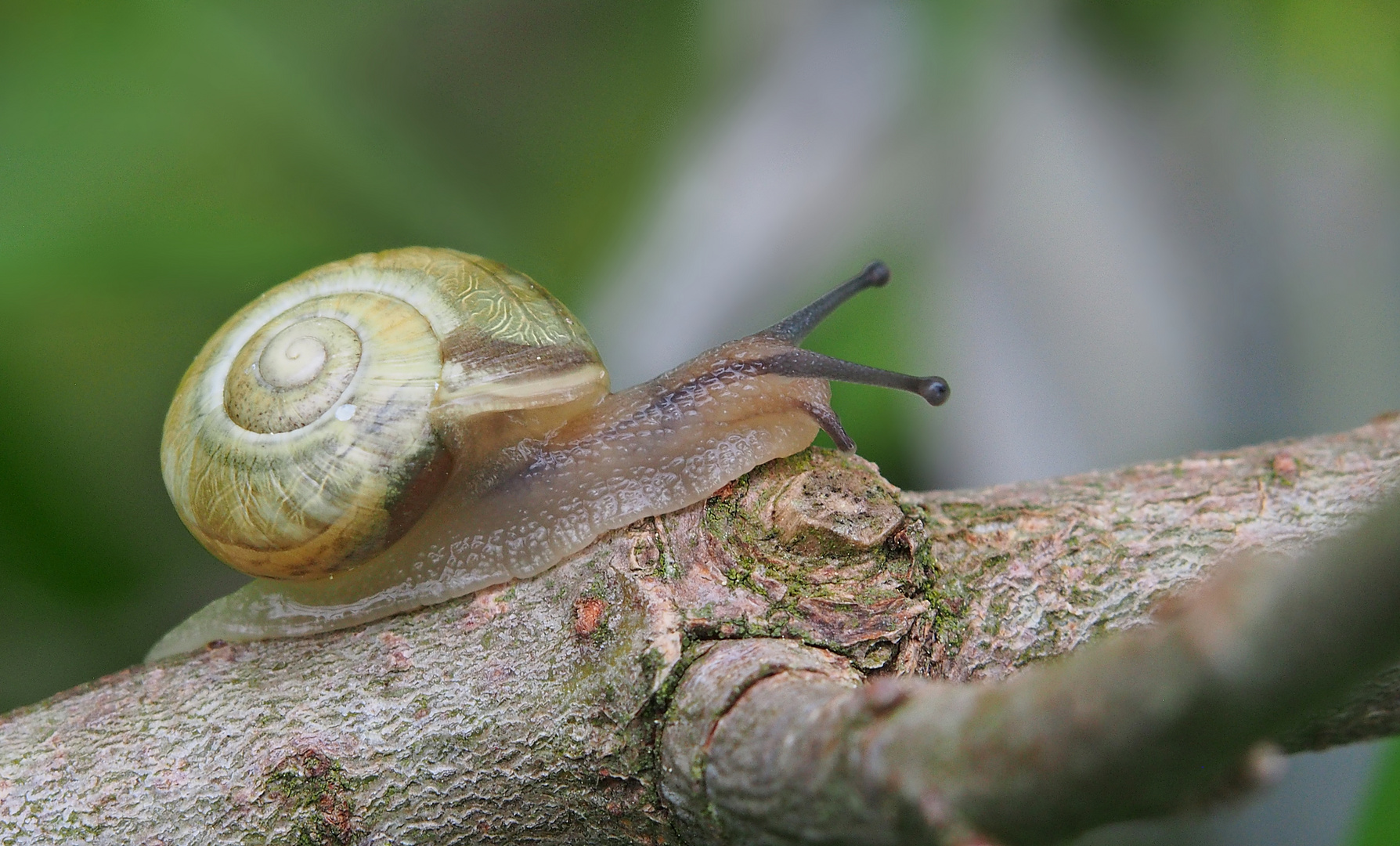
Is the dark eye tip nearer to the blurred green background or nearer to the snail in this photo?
the snail

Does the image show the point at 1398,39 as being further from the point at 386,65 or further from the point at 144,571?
the point at 144,571

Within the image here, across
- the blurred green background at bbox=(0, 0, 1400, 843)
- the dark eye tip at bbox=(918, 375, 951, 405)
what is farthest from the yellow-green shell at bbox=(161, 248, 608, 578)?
the blurred green background at bbox=(0, 0, 1400, 843)

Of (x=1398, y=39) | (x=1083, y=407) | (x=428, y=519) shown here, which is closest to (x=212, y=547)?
(x=428, y=519)

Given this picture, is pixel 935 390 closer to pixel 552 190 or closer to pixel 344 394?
pixel 344 394

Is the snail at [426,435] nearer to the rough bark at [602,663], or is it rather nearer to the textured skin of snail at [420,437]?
the textured skin of snail at [420,437]

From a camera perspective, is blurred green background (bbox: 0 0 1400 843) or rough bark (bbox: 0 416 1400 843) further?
blurred green background (bbox: 0 0 1400 843)

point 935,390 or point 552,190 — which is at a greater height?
point 552,190

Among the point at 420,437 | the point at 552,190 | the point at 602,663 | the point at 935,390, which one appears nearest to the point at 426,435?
the point at 420,437
